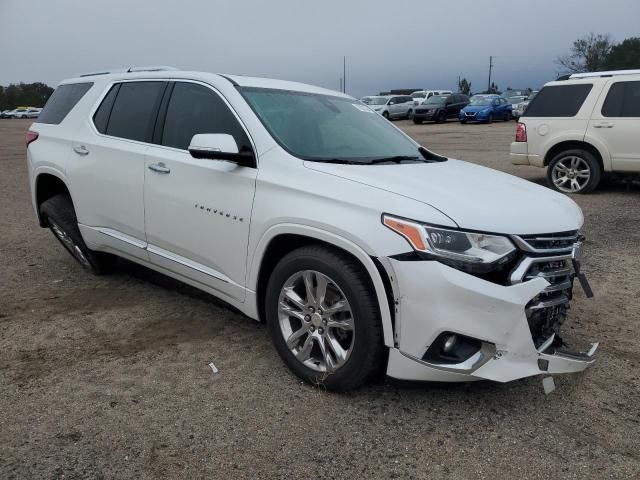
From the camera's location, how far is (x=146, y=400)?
3.11 m

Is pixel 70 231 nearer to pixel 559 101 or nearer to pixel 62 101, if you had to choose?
pixel 62 101

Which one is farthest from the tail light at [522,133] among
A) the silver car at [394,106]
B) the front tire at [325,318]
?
the silver car at [394,106]

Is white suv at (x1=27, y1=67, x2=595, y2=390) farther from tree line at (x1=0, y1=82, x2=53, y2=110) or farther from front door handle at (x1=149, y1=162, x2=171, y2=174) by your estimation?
tree line at (x1=0, y1=82, x2=53, y2=110)

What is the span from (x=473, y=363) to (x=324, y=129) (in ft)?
6.15

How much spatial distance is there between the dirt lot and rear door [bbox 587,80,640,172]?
5.13 meters

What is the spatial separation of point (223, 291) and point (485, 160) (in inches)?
467

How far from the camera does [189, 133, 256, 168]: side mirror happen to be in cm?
332

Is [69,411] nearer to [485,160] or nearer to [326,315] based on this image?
[326,315]

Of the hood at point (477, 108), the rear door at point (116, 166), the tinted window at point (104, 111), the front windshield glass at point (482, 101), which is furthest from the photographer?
the front windshield glass at point (482, 101)

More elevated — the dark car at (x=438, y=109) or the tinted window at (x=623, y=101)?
the tinted window at (x=623, y=101)

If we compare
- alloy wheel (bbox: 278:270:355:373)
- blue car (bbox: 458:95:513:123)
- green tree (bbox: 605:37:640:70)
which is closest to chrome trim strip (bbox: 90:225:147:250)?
alloy wheel (bbox: 278:270:355:373)

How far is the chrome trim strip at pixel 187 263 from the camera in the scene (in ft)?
12.0

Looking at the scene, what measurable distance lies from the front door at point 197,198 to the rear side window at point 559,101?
7286mm

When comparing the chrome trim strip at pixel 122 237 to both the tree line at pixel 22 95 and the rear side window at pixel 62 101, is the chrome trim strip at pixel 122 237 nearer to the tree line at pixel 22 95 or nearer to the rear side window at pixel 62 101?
the rear side window at pixel 62 101
